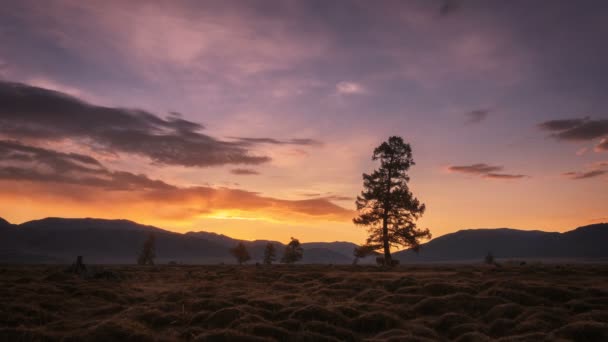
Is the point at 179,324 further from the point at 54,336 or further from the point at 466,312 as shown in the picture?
the point at 466,312

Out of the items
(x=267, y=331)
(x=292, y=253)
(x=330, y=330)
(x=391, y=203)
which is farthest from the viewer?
(x=292, y=253)

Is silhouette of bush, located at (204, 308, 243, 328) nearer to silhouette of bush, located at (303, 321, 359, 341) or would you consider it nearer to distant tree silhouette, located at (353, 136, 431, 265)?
silhouette of bush, located at (303, 321, 359, 341)

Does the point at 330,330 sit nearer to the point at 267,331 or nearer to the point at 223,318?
the point at 267,331

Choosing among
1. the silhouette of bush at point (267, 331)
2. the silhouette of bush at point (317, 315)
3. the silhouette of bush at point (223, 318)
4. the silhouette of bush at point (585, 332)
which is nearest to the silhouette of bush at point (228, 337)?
the silhouette of bush at point (267, 331)

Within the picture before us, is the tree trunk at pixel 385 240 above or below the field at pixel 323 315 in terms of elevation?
above

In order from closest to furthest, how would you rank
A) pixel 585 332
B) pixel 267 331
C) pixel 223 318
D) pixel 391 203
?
pixel 585 332 → pixel 267 331 → pixel 223 318 → pixel 391 203

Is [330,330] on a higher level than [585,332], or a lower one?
lower

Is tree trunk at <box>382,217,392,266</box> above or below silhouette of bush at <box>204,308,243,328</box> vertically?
above

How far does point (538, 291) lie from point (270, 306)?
13.5 metres

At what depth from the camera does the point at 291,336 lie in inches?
515

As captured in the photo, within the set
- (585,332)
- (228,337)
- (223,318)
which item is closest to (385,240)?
(223,318)

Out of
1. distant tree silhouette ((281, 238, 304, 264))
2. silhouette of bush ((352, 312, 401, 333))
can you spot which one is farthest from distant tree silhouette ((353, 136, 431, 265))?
distant tree silhouette ((281, 238, 304, 264))

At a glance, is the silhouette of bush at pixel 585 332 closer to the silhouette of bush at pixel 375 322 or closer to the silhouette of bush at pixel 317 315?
the silhouette of bush at pixel 375 322

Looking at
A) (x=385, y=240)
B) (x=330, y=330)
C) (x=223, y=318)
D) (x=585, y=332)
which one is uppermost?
(x=385, y=240)
